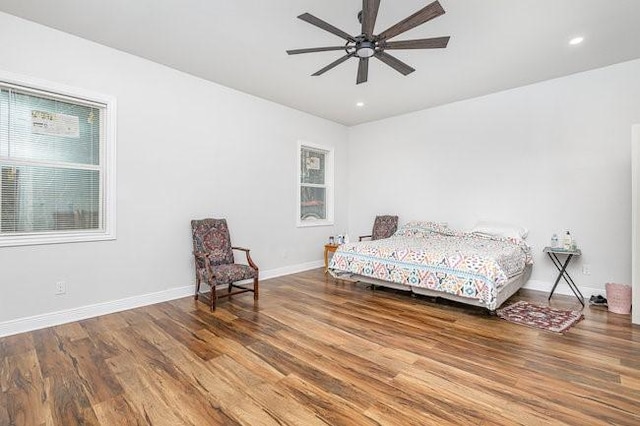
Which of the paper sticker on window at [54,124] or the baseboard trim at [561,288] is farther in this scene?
the baseboard trim at [561,288]

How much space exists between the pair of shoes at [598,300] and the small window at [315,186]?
13.4 feet

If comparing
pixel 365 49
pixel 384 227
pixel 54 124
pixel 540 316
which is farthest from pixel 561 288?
pixel 54 124

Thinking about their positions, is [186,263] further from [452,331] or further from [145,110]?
[452,331]

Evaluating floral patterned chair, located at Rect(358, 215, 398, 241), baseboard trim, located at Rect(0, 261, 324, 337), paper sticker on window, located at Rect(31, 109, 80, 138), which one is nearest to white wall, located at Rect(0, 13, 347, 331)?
baseboard trim, located at Rect(0, 261, 324, 337)

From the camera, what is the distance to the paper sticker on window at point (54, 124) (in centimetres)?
306

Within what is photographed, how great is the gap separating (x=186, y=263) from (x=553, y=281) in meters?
4.99

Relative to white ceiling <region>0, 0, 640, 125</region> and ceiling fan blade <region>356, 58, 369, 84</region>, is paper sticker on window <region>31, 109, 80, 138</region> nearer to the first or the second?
white ceiling <region>0, 0, 640, 125</region>

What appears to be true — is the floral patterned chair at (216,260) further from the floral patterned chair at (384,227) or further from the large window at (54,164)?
the floral patterned chair at (384,227)

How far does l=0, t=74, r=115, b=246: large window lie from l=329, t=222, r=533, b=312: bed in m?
3.07

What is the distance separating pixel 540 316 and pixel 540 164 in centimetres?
222

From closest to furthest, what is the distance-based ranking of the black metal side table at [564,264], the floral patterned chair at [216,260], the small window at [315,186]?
the floral patterned chair at [216,260], the black metal side table at [564,264], the small window at [315,186]

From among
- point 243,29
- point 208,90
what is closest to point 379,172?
point 208,90

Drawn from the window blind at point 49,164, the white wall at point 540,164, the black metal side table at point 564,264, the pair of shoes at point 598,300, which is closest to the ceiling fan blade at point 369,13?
the window blind at point 49,164

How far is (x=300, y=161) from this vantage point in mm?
5609
